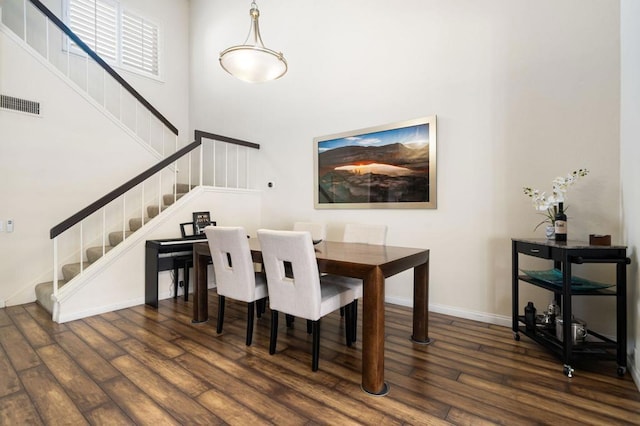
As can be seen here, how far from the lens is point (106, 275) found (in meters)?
3.31

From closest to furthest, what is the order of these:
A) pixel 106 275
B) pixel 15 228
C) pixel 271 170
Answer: pixel 106 275, pixel 15 228, pixel 271 170

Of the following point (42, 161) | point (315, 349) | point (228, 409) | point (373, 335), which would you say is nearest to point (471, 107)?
point (373, 335)

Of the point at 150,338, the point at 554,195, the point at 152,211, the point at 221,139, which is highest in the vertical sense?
the point at 221,139

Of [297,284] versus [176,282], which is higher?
[297,284]

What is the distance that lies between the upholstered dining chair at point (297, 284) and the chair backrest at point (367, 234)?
0.84m

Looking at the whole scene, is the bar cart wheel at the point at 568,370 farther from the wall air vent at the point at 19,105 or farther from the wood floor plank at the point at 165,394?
the wall air vent at the point at 19,105

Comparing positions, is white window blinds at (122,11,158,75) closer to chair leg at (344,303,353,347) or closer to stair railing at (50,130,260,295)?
stair railing at (50,130,260,295)

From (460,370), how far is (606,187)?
1855 mm

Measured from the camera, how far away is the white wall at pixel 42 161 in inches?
140

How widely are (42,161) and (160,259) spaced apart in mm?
1948

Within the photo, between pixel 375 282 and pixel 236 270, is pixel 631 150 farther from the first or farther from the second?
pixel 236 270

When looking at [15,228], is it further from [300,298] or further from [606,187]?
[606,187]

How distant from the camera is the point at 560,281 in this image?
2.22 meters

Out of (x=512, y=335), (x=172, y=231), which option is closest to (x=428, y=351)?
(x=512, y=335)
